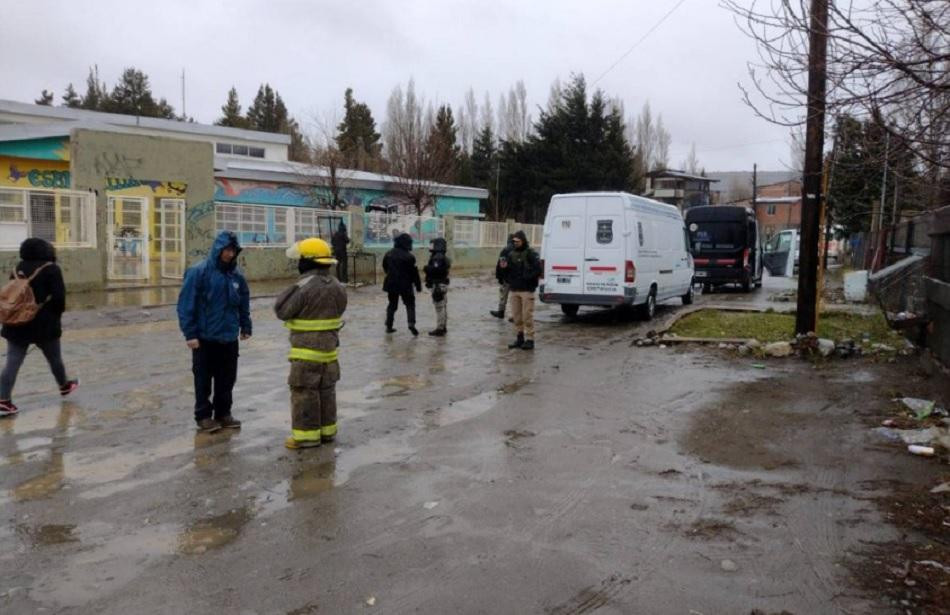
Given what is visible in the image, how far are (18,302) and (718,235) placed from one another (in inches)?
843

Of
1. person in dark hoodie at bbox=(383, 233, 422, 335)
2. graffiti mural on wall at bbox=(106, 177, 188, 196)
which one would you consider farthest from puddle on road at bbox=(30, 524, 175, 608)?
graffiti mural on wall at bbox=(106, 177, 188, 196)

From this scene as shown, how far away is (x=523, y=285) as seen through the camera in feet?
39.2

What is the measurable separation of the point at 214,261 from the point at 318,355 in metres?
1.35

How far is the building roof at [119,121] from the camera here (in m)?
36.2

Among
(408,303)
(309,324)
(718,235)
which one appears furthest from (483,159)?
(309,324)

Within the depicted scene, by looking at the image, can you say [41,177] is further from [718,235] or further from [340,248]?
[718,235]

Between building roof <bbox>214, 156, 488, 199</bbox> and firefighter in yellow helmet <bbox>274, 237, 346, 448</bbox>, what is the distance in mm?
24447

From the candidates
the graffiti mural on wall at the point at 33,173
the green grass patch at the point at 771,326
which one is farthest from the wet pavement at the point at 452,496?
the graffiti mural on wall at the point at 33,173

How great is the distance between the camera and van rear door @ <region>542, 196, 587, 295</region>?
1461cm

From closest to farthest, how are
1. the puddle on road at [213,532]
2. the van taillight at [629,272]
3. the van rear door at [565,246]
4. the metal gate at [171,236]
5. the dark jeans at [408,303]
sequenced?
the puddle on road at [213,532] → the dark jeans at [408,303] → the van taillight at [629,272] → the van rear door at [565,246] → the metal gate at [171,236]

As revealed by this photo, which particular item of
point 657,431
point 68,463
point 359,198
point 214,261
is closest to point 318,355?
point 214,261

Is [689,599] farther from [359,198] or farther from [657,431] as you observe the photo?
[359,198]

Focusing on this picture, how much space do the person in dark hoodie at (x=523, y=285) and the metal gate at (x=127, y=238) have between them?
11299 millimetres

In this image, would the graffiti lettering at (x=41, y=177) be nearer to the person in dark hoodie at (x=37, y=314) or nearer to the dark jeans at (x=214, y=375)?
the person in dark hoodie at (x=37, y=314)
